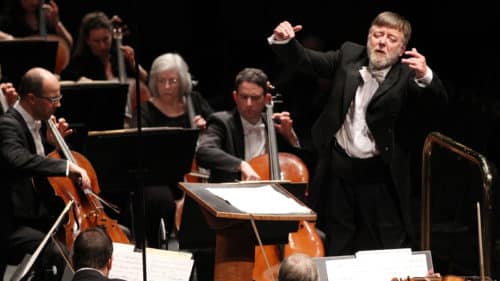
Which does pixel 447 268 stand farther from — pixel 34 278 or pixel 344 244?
pixel 34 278

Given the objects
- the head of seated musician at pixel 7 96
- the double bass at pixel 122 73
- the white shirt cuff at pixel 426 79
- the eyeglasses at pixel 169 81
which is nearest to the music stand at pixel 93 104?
the head of seated musician at pixel 7 96

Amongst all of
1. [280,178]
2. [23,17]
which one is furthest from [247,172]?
[23,17]

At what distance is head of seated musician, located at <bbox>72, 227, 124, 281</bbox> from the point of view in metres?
3.65

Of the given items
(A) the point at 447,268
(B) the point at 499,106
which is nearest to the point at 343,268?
(A) the point at 447,268

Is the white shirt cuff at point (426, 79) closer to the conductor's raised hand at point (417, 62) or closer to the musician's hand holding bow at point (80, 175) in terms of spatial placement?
the conductor's raised hand at point (417, 62)

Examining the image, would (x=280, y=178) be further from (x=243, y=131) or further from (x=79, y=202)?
(x=79, y=202)

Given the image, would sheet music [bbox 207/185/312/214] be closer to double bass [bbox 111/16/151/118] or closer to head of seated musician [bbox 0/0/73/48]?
double bass [bbox 111/16/151/118]

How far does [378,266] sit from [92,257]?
1153 mm

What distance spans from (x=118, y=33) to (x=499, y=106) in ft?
8.79

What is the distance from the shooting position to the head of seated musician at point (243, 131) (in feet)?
17.9

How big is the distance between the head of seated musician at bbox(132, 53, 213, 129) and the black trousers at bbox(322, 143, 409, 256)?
1290mm

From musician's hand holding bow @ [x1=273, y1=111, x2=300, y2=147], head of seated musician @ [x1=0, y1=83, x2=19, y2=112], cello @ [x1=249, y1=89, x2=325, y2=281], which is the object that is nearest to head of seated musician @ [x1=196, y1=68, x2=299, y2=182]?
musician's hand holding bow @ [x1=273, y1=111, x2=300, y2=147]

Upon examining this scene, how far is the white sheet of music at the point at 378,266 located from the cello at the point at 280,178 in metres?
0.96

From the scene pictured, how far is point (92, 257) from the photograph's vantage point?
3.67 meters
